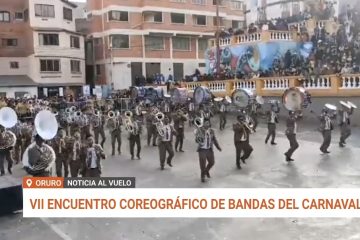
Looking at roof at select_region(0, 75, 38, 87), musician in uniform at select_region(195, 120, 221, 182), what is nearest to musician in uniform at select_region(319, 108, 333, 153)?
musician in uniform at select_region(195, 120, 221, 182)

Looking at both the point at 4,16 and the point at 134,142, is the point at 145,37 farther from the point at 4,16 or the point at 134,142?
the point at 134,142

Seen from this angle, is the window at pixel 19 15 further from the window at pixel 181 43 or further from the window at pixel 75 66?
the window at pixel 181 43

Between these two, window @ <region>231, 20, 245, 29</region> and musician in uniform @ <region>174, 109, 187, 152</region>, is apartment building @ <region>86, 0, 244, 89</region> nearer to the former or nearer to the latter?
window @ <region>231, 20, 245, 29</region>

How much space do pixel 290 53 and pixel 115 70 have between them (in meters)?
17.6

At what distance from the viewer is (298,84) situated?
2311 centimetres

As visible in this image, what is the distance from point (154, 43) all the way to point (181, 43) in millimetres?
2895

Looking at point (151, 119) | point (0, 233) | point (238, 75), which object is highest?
point (238, 75)

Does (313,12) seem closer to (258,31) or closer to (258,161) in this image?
(258,31)

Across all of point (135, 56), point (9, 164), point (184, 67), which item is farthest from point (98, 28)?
point (9, 164)

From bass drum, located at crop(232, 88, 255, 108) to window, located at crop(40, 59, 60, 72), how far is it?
73.9 feet

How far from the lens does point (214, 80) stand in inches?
1127

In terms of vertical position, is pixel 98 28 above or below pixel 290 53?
above

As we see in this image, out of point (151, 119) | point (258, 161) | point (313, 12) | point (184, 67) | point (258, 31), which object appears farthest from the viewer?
point (184, 67)

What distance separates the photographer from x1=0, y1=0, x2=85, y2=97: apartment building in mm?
40031
